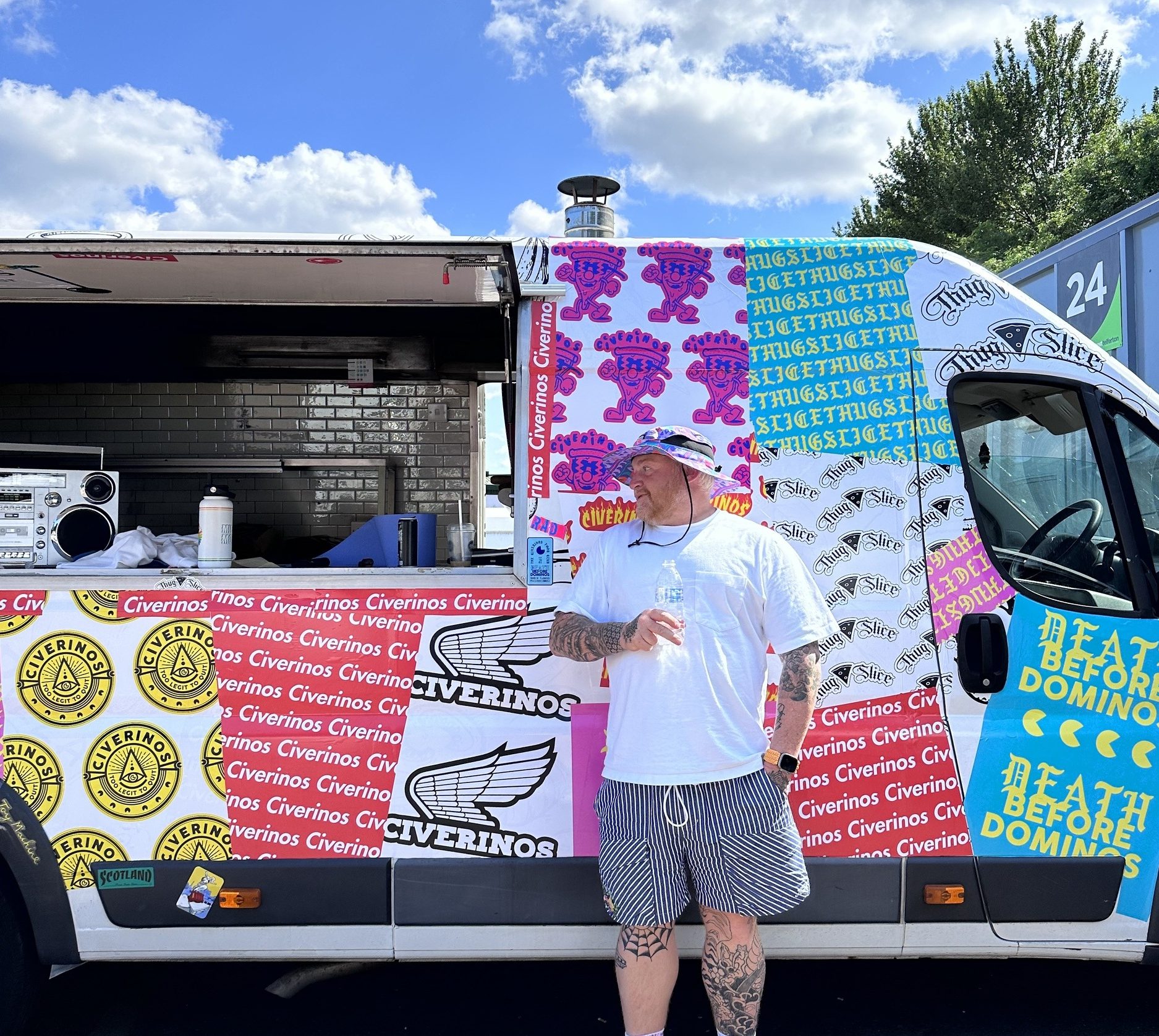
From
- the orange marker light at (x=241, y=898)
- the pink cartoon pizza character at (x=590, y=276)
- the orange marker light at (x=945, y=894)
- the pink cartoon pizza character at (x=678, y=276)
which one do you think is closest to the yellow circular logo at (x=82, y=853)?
the orange marker light at (x=241, y=898)

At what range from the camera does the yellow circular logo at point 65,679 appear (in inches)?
105

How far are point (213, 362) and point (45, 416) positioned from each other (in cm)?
242

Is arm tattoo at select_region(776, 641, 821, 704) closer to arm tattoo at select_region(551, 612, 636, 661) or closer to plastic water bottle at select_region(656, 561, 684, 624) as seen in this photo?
plastic water bottle at select_region(656, 561, 684, 624)

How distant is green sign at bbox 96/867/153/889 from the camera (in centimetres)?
268

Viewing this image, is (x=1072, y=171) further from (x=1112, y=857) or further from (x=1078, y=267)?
(x=1112, y=857)

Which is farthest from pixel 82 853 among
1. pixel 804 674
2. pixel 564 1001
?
pixel 804 674

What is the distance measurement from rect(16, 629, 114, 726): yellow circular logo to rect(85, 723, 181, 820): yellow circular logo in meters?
0.10

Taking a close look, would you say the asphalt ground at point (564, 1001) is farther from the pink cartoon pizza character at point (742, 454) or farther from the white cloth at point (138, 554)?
the pink cartoon pizza character at point (742, 454)

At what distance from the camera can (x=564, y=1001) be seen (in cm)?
330

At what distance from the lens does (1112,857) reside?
270cm

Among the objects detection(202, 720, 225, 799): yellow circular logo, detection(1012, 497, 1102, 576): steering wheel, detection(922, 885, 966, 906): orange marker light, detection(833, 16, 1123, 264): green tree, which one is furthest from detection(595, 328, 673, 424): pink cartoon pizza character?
detection(833, 16, 1123, 264): green tree

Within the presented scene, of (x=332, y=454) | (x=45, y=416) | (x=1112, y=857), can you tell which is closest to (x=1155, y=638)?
(x=1112, y=857)

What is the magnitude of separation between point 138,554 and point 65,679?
0.46m

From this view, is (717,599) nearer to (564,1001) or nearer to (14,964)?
(564,1001)
